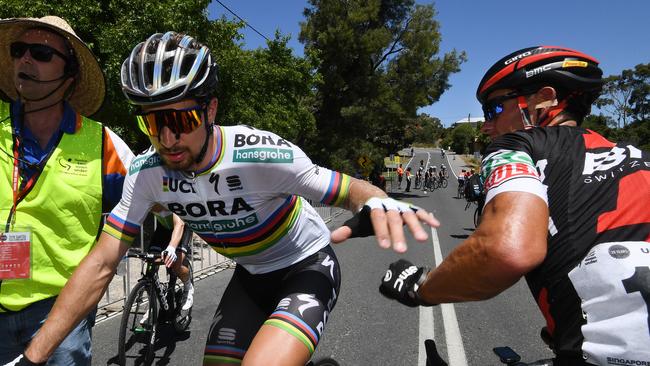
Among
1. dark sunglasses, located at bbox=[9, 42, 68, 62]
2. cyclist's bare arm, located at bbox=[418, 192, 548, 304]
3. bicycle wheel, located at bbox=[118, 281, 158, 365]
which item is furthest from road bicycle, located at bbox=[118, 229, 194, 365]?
cyclist's bare arm, located at bbox=[418, 192, 548, 304]

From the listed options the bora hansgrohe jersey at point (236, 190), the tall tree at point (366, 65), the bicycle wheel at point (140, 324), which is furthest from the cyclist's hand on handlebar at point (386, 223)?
the tall tree at point (366, 65)

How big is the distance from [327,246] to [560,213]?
164cm

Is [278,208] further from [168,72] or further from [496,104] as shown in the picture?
[496,104]

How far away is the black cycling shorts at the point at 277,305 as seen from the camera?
2090 millimetres

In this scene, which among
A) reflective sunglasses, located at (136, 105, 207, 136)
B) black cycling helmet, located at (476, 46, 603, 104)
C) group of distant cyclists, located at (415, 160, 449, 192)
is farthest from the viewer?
group of distant cyclists, located at (415, 160, 449, 192)

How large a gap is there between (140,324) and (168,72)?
307 cm

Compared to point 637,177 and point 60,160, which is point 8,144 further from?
point 637,177

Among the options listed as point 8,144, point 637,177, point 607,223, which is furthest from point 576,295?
point 8,144

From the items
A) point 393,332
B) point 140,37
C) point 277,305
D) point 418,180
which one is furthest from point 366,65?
point 277,305

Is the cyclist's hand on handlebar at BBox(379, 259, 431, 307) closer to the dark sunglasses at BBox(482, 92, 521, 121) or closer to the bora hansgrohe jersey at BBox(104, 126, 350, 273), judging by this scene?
the bora hansgrohe jersey at BBox(104, 126, 350, 273)

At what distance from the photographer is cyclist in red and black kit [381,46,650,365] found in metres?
1.22

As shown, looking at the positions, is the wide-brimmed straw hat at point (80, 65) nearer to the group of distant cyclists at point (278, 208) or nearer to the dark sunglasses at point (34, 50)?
the group of distant cyclists at point (278, 208)

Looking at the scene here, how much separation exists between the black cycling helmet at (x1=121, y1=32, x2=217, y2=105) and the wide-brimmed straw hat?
47cm

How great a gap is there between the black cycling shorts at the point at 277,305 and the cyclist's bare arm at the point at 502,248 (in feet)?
3.05
